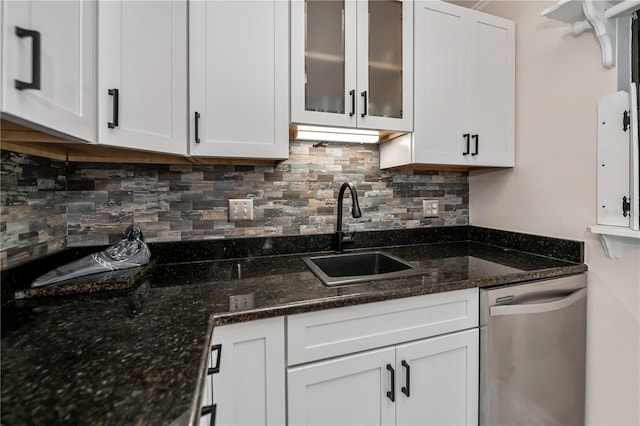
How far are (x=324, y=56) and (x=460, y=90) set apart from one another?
2.52ft

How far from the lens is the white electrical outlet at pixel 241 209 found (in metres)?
1.47

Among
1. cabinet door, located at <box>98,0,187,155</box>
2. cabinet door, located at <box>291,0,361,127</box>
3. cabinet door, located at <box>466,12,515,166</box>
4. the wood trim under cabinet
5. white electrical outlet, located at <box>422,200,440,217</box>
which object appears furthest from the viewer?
white electrical outlet, located at <box>422,200,440,217</box>

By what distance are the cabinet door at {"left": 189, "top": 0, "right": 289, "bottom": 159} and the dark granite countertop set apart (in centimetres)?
54

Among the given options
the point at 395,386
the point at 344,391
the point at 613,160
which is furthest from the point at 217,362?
the point at 613,160

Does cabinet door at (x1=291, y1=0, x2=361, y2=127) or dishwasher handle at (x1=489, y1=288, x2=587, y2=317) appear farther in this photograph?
cabinet door at (x1=291, y1=0, x2=361, y2=127)

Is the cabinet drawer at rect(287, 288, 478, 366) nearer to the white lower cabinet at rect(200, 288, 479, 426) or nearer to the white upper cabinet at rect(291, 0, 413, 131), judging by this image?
the white lower cabinet at rect(200, 288, 479, 426)

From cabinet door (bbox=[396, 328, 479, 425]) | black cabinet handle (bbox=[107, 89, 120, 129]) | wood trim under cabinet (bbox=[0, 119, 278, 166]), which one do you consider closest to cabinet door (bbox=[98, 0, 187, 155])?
black cabinet handle (bbox=[107, 89, 120, 129])

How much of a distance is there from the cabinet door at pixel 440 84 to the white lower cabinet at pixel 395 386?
896mm

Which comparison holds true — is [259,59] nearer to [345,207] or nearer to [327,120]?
[327,120]

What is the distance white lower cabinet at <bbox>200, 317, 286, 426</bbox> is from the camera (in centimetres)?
86

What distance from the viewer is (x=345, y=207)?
1692 millimetres

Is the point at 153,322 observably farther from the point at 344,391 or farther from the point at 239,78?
the point at 239,78

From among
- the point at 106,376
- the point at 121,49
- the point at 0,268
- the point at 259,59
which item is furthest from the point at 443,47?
the point at 0,268

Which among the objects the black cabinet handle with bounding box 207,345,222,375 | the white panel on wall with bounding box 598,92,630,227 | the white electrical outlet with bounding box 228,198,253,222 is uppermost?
the white panel on wall with bounding box 598,92,630,227
